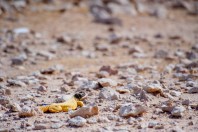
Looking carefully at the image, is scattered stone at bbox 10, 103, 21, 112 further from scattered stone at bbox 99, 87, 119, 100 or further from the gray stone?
the gray stone

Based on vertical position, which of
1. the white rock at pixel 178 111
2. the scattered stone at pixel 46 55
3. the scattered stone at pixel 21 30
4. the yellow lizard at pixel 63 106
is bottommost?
the white rock at pixel 178 111

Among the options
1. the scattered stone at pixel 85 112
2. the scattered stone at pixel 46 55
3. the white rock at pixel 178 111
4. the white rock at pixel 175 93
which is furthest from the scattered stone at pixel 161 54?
the scattered stone at pixel 85 112

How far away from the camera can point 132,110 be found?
3.33m

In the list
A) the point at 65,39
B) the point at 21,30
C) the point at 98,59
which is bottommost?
the point at 98,59

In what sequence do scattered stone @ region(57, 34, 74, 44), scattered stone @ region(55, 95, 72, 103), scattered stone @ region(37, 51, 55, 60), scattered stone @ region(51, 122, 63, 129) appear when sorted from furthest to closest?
1. scattered stone @ region(57, 34, 74, 44)
2. scattered stone @ region(37, 51, 55, 60)
3. scattered stone @ region(55, 95, 72, 103)
4. scattered stone @ region(51, 122, 63, 129)

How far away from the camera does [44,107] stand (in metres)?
3.54

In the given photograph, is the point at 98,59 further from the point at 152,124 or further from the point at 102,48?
the point at 152,124

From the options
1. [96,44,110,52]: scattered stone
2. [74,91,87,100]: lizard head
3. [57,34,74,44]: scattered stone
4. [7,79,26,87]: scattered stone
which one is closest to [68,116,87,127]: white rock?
[74,91,87,100]: lizard head

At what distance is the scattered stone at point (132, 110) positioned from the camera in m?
3.32

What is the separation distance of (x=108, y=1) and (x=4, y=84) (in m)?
6.42

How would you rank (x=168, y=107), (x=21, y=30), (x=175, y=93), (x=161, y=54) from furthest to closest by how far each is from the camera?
(x=21, y=30), (x=161, y=54), (x=175, y=93), (x=168, y=107)

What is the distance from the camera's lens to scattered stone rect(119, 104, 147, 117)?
3324 millimetres

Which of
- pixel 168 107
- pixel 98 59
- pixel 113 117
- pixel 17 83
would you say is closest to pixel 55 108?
pixel 113 117

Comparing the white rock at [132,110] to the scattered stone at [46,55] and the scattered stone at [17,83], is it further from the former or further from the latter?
the scattered stone at [46,55]
